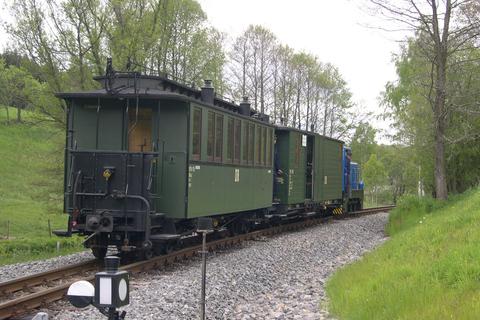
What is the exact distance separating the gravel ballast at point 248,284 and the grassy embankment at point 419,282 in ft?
1.71

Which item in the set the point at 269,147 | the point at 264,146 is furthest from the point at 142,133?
the point at 269,147

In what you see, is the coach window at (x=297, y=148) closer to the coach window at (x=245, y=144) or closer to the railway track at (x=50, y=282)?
the coach window at (x=245, y=144)

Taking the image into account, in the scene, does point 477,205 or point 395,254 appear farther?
point 477,205

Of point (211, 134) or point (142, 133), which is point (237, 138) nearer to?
point (211, 134)

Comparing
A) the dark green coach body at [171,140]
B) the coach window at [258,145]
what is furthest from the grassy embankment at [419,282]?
the coach window at [258,145]

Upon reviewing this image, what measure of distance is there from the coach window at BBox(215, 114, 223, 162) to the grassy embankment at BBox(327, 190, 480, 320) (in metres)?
3.75

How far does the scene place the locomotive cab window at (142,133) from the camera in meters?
12.2

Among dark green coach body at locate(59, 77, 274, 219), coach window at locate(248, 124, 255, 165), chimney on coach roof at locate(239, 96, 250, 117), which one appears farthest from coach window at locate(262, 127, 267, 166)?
dark green coach body at locate(59, 77, 274, 219)

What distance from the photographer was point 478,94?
72.7 ft

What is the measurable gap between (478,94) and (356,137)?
1200 inches

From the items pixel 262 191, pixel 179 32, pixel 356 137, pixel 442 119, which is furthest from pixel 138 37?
pixel 356 137

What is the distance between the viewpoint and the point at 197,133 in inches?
472

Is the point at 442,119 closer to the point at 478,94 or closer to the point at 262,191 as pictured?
the point at 478,94

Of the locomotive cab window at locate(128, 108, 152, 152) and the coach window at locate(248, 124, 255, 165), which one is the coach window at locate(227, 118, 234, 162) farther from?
the locomotive cab window at locate(128, 108, 152, 152)
